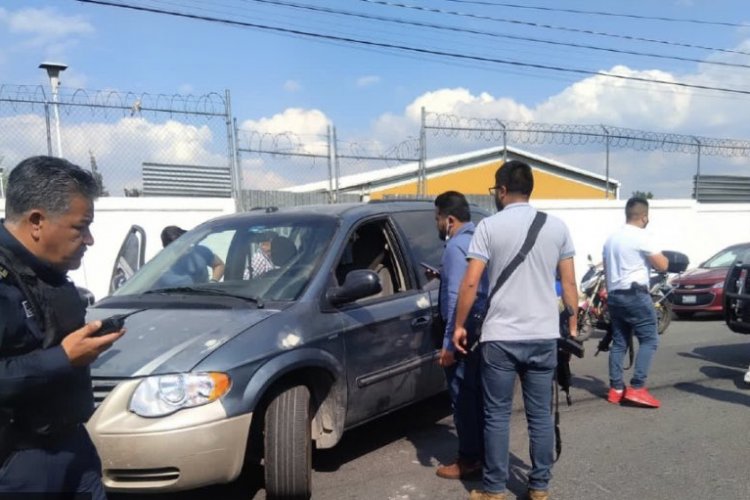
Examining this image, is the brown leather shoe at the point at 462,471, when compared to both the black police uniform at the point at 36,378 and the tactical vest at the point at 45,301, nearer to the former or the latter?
the black police uniform at the point at 36,378

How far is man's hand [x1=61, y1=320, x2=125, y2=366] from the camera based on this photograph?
2014mm

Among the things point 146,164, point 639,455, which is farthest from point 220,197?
point 639,455

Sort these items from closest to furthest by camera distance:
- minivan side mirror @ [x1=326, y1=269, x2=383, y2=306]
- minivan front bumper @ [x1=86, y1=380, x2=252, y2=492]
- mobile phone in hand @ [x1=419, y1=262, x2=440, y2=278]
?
minivan front bumper @ [x1=86, y1=380, x2=252, y2=492], minivan side mirror @ [x1=326, y1=269, x2=383, y2=306], mobile phone in hand @ [x1=419, y1=262, x2=440, y2=278]

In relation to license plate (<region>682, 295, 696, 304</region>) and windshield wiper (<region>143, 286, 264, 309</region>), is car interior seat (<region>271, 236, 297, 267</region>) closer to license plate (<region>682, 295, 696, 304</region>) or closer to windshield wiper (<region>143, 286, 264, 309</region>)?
windshield wiper (<region>143, 286, 264, 309</region>)

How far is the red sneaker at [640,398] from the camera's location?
19.6 ft

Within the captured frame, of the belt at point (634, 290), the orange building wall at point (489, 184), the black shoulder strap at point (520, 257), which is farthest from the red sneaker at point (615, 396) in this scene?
the orange building wall at point (489, 184)

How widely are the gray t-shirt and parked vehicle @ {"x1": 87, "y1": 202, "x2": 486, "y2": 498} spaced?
0.77m

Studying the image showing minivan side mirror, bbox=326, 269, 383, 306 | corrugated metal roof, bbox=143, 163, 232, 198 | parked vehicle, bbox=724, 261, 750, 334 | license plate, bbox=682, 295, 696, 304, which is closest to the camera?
minivan side mirror, bbox=326, 269, 383, 306

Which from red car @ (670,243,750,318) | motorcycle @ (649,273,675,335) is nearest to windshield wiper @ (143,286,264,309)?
motorcycle @ (649,273,675,335)

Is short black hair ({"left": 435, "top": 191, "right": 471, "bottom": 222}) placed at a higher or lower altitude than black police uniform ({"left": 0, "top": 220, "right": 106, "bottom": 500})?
higher

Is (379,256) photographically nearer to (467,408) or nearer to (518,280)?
(467,408)

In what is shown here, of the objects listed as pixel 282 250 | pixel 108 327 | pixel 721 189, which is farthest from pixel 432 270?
pixel 721 189

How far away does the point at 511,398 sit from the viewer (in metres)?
3.84

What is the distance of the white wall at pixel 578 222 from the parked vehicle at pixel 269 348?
5240mm
